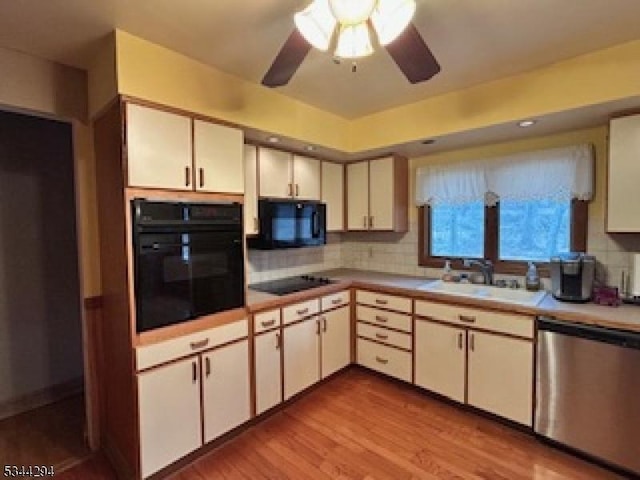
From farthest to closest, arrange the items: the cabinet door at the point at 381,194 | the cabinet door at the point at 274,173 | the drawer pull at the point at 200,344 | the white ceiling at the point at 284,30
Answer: the cabinet door at the point at 381,194, the cabinet door at the point at 274,173, the drawer pull at the point at 200,344, the white ceiling at the point at 284,30

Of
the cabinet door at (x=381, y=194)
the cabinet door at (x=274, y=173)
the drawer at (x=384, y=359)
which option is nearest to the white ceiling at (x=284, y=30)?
the cabinet door at (x=274, y=173)

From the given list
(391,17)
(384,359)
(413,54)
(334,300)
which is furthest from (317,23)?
(384,359)

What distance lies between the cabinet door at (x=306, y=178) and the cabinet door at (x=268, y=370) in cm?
126

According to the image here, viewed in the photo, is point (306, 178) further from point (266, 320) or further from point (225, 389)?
point (225, 389)

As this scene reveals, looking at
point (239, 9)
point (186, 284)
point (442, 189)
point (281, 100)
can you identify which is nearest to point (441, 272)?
point (442, 189)

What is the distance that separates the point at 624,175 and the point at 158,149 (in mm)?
2757

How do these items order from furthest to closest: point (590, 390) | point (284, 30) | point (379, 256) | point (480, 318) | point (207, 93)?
point (379, 256) → point (480, 318) → point (207, 93) → point (590, 390) → point (284, 30)

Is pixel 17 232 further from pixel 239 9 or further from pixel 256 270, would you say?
pixel 239 9

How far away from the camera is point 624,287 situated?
223 centimetres

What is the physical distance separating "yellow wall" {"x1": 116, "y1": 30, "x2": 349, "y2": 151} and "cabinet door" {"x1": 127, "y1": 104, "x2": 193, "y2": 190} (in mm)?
100

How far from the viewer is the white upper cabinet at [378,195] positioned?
322 centimetres

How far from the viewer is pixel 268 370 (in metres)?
2.41

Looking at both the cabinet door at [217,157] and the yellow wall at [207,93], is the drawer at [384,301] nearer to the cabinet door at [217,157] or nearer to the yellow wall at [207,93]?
the yellow wall at [207,93]

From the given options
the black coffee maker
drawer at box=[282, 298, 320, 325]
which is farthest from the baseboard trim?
the black coffee maker
